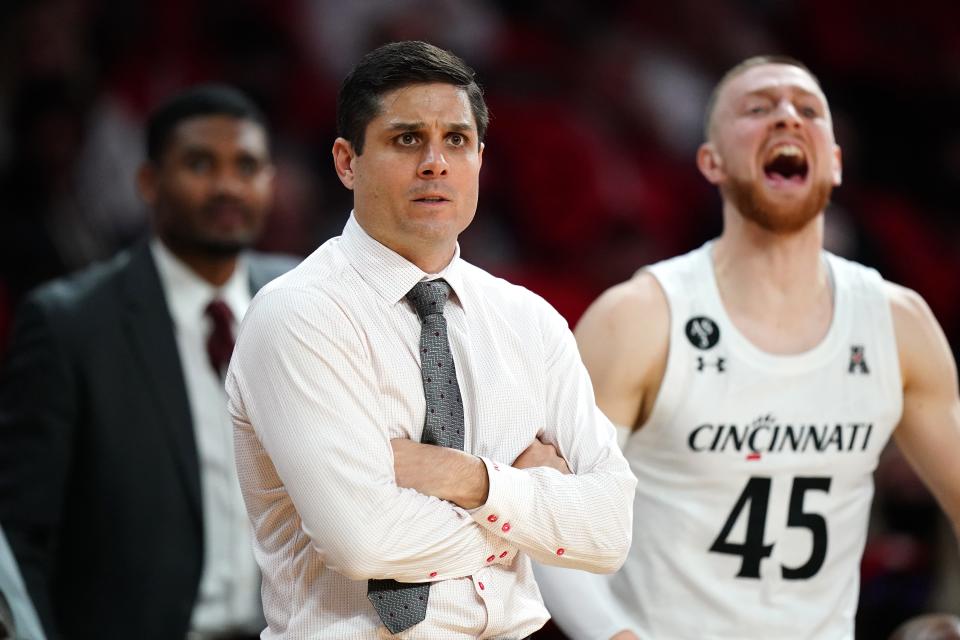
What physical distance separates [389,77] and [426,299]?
0.42m

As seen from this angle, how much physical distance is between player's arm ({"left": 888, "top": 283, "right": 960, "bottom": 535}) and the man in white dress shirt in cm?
124

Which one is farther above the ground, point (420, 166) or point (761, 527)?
point (420, 166)

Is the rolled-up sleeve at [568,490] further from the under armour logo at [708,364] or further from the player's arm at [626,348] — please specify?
the under armour logo at [708,364]

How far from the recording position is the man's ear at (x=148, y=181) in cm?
473

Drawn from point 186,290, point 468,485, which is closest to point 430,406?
point 468,485

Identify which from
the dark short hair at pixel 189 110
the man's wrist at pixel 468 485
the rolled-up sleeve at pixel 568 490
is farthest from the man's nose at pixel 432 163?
the dark short hair at pixel 189 110

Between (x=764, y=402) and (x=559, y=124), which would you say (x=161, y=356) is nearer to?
(x=764, y=402)

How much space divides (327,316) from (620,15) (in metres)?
6.04

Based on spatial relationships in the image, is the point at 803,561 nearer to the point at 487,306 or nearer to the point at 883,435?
the point at 883,435

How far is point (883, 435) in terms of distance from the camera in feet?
12.4

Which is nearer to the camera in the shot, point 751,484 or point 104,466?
point 751,484

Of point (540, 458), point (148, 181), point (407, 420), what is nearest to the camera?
point (407, 420)

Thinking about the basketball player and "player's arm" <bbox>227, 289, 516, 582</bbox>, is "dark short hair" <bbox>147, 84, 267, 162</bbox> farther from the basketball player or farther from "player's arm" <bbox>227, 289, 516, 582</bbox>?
"player's arm" <bbox>227, 289, 516, 582</bbox>

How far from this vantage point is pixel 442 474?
261 cm
